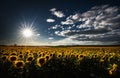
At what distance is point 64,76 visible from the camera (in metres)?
8.60

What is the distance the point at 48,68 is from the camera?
28.6ft

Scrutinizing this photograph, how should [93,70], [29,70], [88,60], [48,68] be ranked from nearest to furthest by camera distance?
[29,70]
[48,68]
[93,70]
[88,60]

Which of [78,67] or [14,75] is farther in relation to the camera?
[78,67]

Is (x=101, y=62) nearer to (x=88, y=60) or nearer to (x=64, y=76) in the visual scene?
(x=88, y=60)

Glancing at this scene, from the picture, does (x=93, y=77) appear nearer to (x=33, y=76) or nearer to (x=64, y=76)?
(x=64, y=76)

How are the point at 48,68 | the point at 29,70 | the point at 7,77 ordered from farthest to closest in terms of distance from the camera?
the point at 48,68
the point at 29,70
the point at 7,77

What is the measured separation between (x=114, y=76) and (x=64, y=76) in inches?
84.4

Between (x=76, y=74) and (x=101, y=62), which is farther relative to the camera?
(x=101, y=62)

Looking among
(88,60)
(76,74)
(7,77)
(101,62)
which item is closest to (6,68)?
(7,77)

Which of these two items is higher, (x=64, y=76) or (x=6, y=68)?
(x=6, y=68)

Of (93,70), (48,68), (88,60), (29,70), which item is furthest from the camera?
(88,60)

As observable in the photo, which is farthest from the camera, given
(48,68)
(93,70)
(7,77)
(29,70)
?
(93,70)

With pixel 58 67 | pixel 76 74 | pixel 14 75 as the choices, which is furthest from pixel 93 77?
pixel 14 75

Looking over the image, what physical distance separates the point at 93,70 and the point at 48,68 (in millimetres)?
2218
